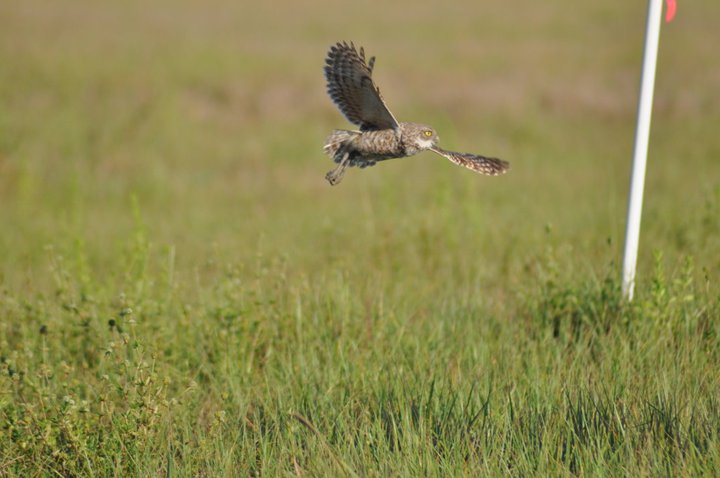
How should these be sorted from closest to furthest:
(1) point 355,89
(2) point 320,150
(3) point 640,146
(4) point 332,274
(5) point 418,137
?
(5) point 418,137 → (1) point 355,89 → (3) point 640,146 → (4) point 332,274 → (2) point 320,150

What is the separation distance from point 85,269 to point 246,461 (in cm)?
258

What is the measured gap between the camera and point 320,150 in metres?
12.8

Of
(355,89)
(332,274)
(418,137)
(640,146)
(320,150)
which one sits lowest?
(332,274)

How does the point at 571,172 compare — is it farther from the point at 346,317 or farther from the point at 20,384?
the point at 20,384

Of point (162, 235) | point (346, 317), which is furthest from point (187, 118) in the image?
point (346, 317)

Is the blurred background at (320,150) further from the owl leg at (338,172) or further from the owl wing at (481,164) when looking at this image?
the owl wing at (481,164)

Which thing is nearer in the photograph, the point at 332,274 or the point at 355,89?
the point at 355,89

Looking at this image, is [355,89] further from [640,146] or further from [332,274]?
[332,274]

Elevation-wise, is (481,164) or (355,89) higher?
(355,89)

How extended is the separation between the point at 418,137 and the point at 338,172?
0.27m

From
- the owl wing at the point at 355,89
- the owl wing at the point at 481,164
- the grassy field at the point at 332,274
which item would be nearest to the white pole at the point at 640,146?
the grassy field at the point at 332,274

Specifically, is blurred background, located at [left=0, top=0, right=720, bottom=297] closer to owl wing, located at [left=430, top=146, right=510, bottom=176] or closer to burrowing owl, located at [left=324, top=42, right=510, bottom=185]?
burrowing owl, located at [left=324, top=42, right=510, bottom=185]

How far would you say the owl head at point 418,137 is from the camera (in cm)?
239

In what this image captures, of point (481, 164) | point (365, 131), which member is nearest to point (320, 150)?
point (365, 131)
